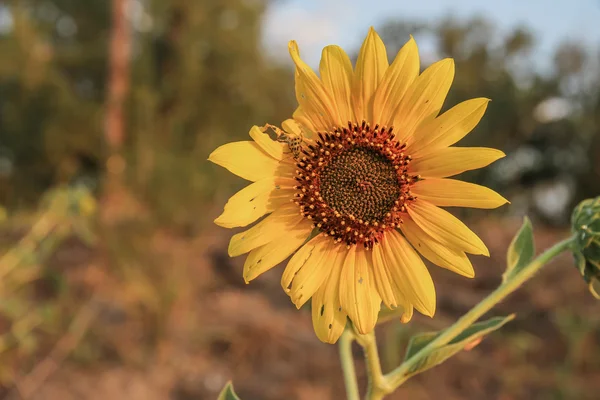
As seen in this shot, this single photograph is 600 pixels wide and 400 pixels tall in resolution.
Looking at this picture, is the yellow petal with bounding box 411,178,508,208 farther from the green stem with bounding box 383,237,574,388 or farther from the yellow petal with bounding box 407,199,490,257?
the green stem with bounding box 383,237,574,388

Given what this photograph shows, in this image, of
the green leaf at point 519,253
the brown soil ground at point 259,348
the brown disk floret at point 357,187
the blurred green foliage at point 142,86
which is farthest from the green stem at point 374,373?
the blurred green foliage at point 142,86

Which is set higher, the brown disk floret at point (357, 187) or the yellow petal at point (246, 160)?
the yellow petal at point (246, 160)

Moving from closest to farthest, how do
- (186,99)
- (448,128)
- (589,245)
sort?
(448,128), (589,245), (186,99)

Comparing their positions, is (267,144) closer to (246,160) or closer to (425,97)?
(246,160)

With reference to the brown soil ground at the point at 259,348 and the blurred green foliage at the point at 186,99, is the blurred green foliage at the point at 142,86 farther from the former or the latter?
the brown soil ground at the point at 259,348

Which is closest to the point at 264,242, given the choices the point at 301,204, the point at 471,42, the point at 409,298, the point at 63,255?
the point at 301,204

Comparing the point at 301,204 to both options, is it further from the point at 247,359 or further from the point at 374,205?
the point at 247,359

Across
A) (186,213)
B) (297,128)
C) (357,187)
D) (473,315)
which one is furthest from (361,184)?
(186,213)
